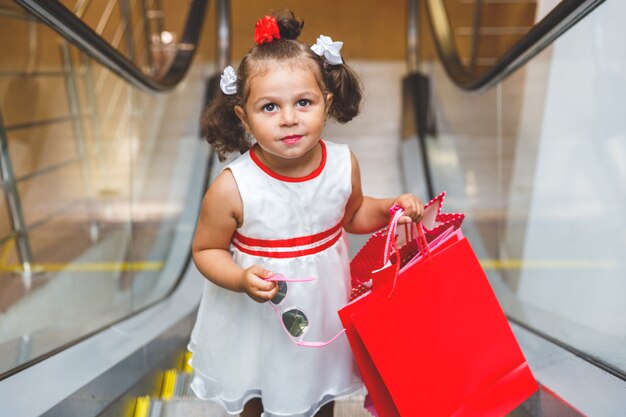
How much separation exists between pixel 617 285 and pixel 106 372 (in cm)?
152

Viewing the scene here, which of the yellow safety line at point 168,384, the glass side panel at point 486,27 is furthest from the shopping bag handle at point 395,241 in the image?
the glass side panel at point 486,27

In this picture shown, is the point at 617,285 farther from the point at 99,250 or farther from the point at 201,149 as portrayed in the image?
the point at 201,149

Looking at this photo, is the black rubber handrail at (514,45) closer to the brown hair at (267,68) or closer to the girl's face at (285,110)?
the brown hair at (267,68)

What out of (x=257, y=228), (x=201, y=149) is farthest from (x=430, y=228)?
(x=201, y=149)

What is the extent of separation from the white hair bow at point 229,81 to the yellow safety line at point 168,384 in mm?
1436

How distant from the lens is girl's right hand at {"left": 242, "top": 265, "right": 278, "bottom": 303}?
1587 millimetres

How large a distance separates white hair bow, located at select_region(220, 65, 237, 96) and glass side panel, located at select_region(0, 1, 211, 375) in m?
1.00

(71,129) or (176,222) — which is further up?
(71,129)

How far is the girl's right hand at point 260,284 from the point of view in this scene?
5.21ft

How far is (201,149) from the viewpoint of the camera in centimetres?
505

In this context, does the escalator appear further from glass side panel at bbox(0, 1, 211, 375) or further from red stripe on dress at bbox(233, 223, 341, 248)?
red stripe on dress at bbox(233, 223, 341, 248)

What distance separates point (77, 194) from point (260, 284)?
228 cm

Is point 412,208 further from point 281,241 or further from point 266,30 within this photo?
point 266,30

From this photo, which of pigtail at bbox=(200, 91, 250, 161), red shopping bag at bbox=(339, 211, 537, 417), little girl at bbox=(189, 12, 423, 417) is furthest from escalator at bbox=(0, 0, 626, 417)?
pigtail at bbox=(200, 91, 250, 161)
